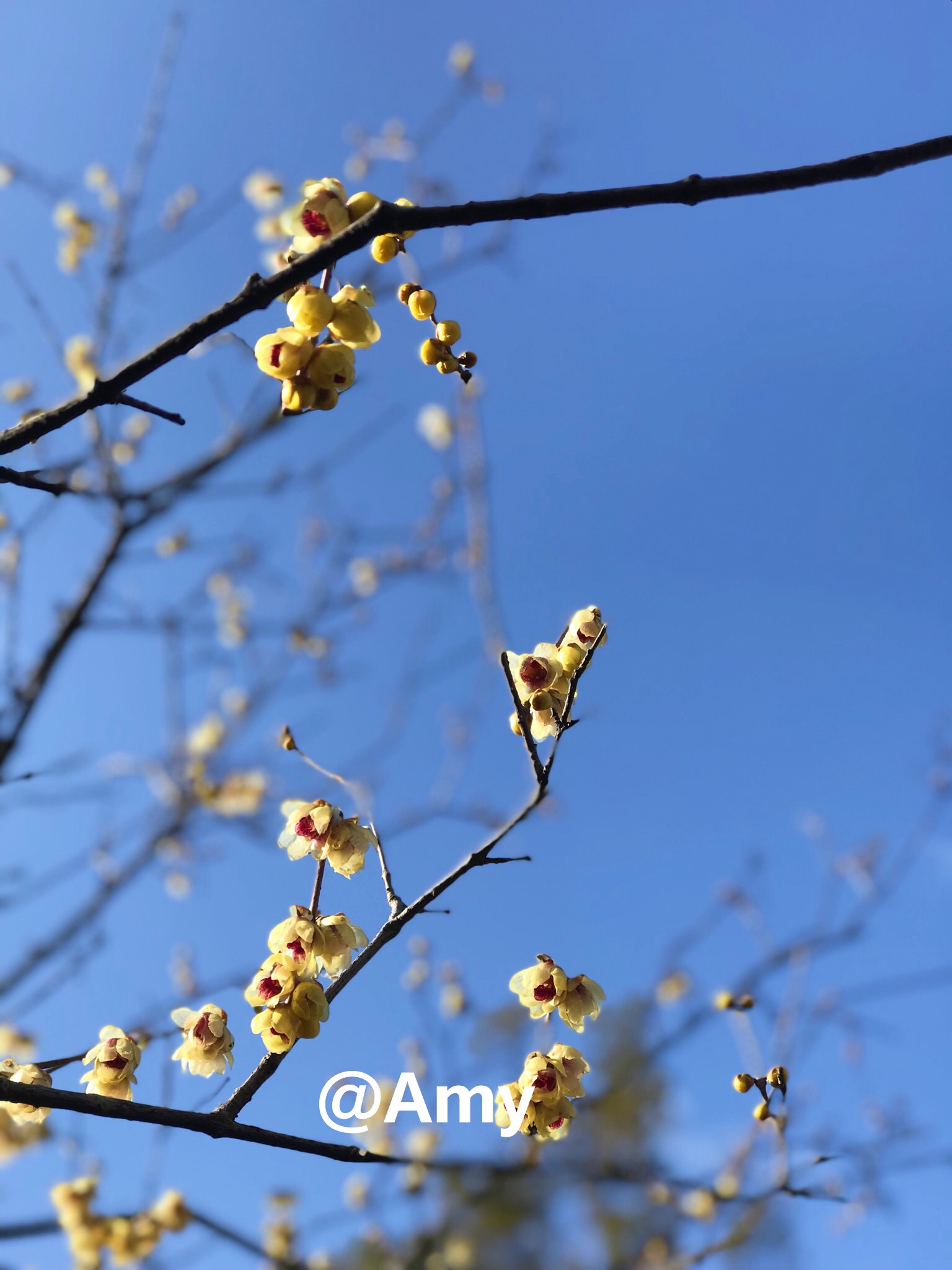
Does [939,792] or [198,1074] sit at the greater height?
[939,792]

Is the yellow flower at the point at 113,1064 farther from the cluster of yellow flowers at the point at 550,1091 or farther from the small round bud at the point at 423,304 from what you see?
the small round bud at the point at 423,304

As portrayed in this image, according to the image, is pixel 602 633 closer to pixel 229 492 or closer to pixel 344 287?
pixel 344 287

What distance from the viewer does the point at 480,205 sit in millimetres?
994

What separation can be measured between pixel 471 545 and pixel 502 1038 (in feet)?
11.9

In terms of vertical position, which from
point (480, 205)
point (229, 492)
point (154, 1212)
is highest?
point (229, 492)

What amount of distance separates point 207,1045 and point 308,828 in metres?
0.45

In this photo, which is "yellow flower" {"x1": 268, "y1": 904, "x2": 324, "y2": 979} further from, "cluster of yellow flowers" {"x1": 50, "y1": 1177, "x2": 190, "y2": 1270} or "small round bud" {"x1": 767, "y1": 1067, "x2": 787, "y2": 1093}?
"cluster of yellow flowers" {"x1": 50, "y1": 1177, "x2": 190, "y2": 1270}

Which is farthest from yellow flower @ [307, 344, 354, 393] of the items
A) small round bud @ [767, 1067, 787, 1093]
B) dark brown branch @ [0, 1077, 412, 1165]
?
small round bud @ [767, 1067, 787, 1093]

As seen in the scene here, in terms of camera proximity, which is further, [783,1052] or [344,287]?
[783,1052]

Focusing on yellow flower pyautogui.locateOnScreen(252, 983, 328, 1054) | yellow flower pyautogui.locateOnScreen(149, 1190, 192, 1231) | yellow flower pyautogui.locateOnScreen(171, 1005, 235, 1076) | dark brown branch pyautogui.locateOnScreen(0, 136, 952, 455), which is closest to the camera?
dark brown branch pyautogui.locateOnScreen(0, 136, 952, 455)

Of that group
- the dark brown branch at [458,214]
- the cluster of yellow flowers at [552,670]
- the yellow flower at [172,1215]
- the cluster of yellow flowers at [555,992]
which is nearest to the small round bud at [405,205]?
the dark brown branch at [458,214]

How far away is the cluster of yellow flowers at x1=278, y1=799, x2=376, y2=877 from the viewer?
60.2 inches

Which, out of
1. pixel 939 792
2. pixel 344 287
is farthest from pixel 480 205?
pixel 939 792

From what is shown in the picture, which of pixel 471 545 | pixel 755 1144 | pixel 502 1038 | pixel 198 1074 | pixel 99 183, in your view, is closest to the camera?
pixel 198 1074
